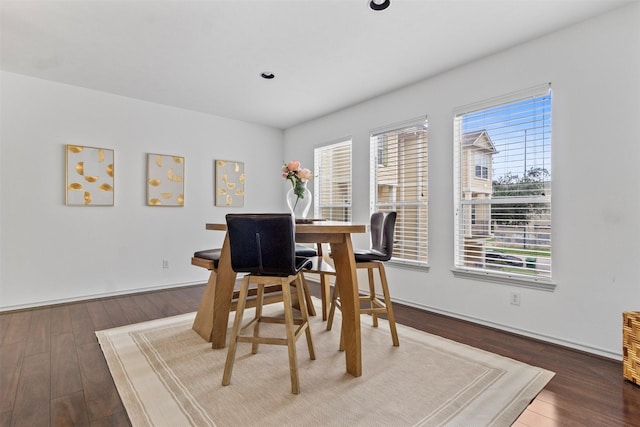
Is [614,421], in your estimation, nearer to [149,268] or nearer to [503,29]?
[503,29]

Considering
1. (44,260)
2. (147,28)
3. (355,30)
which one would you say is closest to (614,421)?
(355,30)

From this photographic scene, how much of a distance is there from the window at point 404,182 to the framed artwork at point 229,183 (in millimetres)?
2169

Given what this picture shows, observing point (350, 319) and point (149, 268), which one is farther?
point (149, 268)

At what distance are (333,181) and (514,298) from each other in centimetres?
274

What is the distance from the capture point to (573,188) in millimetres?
2389

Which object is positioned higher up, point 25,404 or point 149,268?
point 149,268

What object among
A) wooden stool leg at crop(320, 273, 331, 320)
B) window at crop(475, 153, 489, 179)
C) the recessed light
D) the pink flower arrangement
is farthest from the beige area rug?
the recessed light

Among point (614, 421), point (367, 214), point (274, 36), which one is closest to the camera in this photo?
point (614, 421)

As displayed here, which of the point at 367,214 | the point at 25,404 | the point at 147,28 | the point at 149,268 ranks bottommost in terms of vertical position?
the point at 25,404

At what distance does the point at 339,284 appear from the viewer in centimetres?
208

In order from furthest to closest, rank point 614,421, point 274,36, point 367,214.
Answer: point 367,214, point 274,36, point 614,421

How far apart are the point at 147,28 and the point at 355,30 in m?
1.63

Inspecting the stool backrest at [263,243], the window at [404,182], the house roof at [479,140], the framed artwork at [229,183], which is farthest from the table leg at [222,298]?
the framed artwork at [229,183]

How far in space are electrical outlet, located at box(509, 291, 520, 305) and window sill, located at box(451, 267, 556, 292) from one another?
78 mm
